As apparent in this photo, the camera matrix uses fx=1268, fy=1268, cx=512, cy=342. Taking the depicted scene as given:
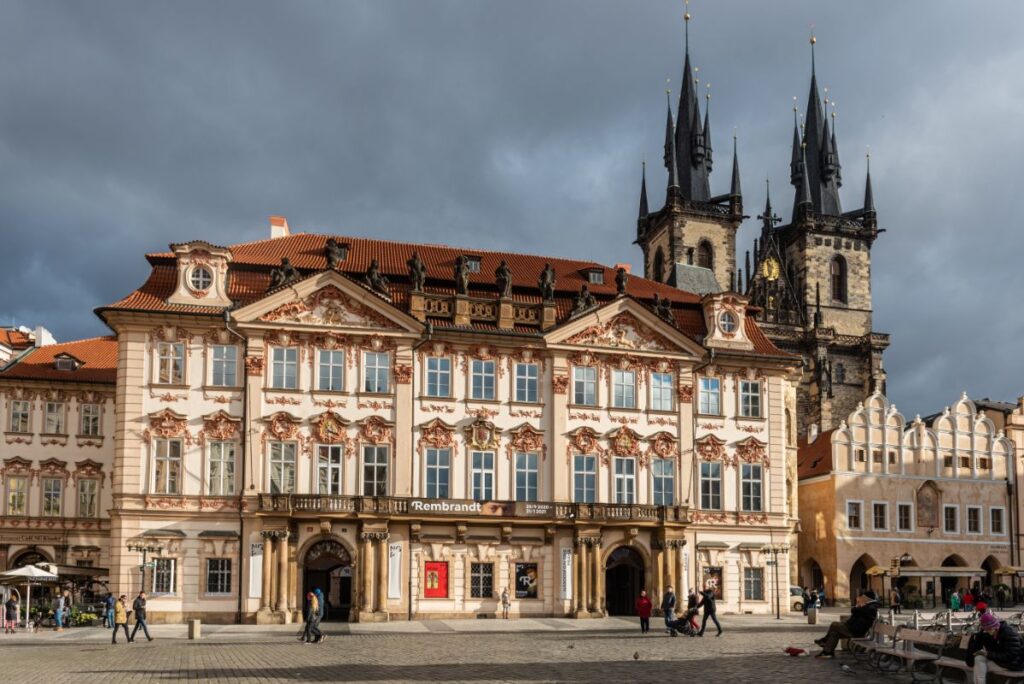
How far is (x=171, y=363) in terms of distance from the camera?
161 ft

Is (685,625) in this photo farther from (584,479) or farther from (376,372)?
(376,372)

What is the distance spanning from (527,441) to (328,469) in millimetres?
8216

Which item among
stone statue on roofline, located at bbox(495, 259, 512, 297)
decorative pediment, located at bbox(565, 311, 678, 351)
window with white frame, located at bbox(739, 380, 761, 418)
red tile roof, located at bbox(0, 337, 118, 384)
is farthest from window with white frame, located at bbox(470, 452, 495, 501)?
red tile roof, located at bbox(0, 337, 118, 384)

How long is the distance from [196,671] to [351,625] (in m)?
20.4

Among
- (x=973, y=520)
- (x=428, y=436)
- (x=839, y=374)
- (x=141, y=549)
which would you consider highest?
(x=839, y=374)

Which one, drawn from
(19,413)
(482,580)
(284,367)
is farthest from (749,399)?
(19,413)

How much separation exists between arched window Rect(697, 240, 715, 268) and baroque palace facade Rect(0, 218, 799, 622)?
4988 centimetres

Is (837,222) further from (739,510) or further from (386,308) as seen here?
(386,308)

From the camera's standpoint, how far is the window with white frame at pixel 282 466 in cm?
4922

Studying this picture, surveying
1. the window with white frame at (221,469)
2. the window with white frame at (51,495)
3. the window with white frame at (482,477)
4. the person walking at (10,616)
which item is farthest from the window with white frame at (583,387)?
the window with white frame at (51,495)

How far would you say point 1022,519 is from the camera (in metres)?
73.2

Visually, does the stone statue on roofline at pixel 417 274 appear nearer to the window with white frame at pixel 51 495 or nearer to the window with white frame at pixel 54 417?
the window with white frame at pixel 54 417

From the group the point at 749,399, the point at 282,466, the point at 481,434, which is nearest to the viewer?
the point at 282,466

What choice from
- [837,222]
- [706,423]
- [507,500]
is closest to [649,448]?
[706,423]
